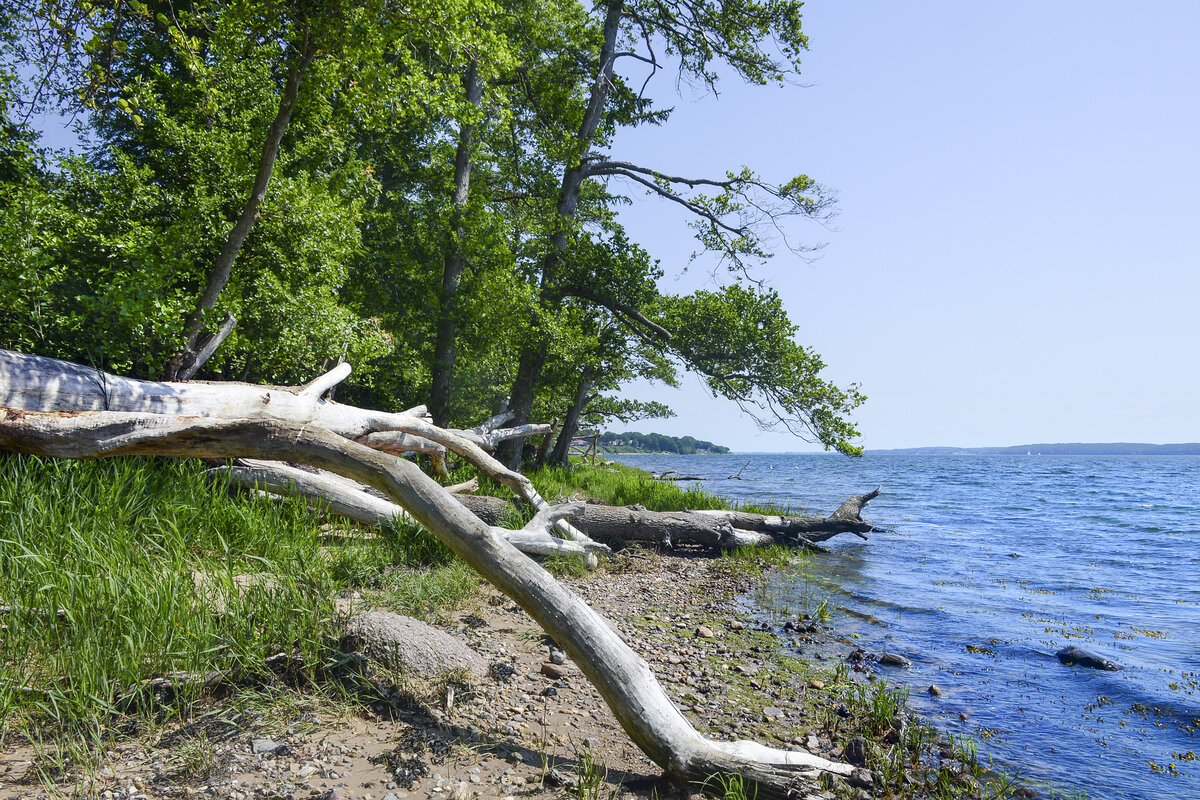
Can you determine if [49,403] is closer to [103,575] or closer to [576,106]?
[103,575]

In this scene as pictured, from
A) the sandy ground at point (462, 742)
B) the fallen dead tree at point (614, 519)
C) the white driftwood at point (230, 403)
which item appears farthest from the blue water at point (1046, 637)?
the white driftwood at point (230, 403)

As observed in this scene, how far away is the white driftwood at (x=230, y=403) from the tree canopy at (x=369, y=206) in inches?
33.8

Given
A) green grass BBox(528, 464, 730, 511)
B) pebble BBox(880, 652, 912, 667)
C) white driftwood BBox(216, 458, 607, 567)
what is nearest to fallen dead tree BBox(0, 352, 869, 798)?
white driftwood BBox(216, 458, 607, 567)

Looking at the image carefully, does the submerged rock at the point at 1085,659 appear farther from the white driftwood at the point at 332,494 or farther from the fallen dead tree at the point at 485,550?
the white driftwood at the point at 332,494

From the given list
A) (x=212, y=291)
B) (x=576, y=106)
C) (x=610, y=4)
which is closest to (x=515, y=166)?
(x=576, y=106)

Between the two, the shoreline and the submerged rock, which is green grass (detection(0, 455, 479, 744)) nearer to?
the shoreline

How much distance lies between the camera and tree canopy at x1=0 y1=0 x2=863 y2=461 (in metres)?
7.23

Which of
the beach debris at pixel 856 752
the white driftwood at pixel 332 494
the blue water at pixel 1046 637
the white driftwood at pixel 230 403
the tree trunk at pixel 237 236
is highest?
the tree trunk at pixel 237 236

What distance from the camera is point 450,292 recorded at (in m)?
14.2

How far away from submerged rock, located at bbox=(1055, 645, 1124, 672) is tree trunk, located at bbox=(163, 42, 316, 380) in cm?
1042

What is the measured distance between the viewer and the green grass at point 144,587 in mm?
3561

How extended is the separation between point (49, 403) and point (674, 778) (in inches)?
257

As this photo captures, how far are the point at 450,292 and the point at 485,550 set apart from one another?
10643 millimetres

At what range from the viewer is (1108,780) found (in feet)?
15.2
